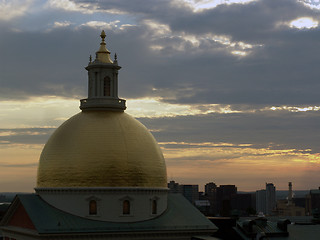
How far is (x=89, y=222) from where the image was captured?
142 ft

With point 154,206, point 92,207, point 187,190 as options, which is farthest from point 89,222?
point 187,190

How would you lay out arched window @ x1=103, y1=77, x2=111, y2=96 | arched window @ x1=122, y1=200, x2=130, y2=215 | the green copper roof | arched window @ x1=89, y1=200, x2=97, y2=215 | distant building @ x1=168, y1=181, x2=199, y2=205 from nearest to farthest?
the green copper roof, arched window @ x1=89, y1=200, x2=97, y2=215, arched window @ x1=122, y1=200, x2=130, y2=215, arched window @ x1=103, y1=77, x2=111, y2=96, distant building @ x1=168, y1=181, x2=199, y2=205

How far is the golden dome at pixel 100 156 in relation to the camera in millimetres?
44125

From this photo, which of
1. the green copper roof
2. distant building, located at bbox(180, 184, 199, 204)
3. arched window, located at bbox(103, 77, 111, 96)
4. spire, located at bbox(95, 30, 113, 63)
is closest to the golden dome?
the green copper roof

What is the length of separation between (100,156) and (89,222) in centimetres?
482

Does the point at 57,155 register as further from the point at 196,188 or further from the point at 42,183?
the point at 196,188

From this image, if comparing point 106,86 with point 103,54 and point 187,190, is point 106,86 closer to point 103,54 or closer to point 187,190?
point 103,54

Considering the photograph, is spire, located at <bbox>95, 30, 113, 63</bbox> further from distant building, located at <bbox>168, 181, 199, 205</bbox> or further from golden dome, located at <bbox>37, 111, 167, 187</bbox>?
distant building, located at <bbox>168, 181, 199, 205</bbox>

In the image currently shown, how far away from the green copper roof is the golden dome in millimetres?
1928

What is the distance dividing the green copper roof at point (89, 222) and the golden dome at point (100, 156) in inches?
75.9

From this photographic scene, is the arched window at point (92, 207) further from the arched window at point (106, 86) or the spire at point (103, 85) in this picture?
the arched window at point (106, 86)

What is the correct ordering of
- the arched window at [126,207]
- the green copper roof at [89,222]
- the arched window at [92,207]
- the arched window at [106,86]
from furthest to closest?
the arched window at [106,86] → the arched window at [126,207] → the arched window at [92,207] → the green copper roof at [89,222]

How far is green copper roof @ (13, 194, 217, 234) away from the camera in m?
42.1

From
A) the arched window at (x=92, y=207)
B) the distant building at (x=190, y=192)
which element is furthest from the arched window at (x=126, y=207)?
the distant building at (x=190, y=192)
